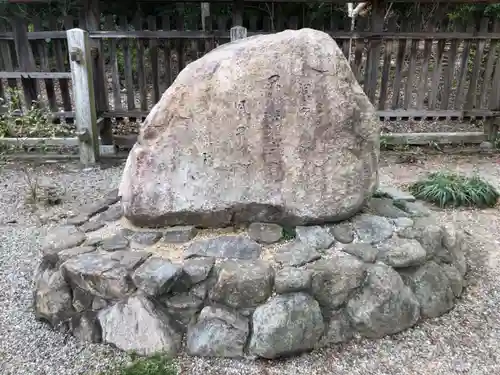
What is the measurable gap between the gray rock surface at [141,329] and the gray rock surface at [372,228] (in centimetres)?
123

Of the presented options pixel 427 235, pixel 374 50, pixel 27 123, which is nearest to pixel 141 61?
pixel 27 123

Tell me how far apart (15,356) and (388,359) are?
195 cm

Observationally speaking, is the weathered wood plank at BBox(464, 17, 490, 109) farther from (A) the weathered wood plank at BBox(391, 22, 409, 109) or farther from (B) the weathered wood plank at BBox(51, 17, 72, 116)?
(B) the weathered wood plank at BBox(51, 17, 72, 116)

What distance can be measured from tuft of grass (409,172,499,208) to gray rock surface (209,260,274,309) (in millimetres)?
2532

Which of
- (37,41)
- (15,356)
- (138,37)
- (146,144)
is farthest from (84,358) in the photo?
(37,41)

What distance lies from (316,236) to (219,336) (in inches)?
32.2

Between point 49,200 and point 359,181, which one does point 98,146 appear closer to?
point 49,200

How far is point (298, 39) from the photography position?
113 inches

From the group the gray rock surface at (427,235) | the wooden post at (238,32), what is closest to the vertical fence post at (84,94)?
the wooden post at (238,32)

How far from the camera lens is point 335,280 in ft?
8.53

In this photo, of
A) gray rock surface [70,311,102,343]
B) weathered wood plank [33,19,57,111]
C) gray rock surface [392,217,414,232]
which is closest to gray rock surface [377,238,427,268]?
gray rock surface [392,217,414,232]

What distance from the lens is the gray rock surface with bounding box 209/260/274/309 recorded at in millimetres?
2504

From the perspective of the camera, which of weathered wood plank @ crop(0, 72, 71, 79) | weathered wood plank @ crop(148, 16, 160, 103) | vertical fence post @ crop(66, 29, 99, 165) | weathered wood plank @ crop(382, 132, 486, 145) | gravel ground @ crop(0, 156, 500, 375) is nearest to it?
gravel ground @ crop(0, 156, 500, 375)

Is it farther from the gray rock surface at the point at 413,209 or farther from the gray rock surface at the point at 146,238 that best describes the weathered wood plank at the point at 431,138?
the gray rock surface at the point at 146,238
